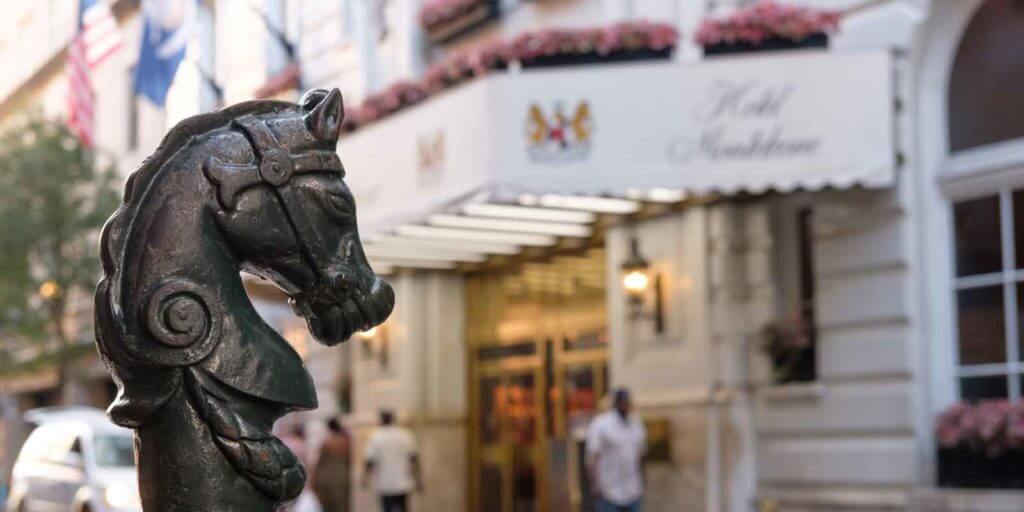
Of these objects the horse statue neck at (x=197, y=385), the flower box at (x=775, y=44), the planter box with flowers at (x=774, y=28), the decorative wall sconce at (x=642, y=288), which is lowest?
the horse statue neck at (x=197, y=385)

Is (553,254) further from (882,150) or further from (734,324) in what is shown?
(882,150)

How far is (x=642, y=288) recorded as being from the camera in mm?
14891

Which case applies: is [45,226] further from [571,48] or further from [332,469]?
[571,48]

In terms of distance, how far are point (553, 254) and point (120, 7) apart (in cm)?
597

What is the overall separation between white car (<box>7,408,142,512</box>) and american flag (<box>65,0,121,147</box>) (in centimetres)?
327

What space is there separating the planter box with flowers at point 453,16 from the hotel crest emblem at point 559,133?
4.05 meters

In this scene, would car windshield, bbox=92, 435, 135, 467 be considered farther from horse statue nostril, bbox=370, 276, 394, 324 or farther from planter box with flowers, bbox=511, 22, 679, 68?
horse statue nostril, bbox=370, 276, 394, 324

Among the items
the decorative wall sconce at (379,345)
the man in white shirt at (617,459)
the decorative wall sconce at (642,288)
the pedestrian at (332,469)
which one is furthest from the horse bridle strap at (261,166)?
the decorative wall sconce at (379,345)

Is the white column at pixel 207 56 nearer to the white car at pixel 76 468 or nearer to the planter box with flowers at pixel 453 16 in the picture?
the white car at pixel 76 468

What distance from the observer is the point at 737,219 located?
13969mm

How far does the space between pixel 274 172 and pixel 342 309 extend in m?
0.23

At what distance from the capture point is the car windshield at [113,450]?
1594cm

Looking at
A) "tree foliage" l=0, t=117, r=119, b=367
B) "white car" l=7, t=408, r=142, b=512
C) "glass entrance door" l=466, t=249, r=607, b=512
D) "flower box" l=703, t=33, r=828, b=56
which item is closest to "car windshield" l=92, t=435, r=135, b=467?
"white car" l=7, t=408, r=142, b=512

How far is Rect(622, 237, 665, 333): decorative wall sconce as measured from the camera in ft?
48.3
